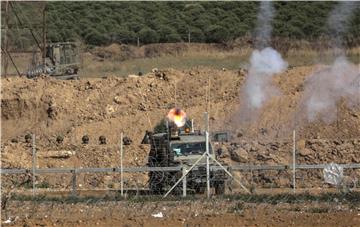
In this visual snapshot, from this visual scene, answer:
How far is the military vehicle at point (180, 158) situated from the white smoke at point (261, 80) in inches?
553

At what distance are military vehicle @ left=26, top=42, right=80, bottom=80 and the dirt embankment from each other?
3111mm

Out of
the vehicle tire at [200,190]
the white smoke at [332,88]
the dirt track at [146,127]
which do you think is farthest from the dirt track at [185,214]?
the white smoke at [332,88]

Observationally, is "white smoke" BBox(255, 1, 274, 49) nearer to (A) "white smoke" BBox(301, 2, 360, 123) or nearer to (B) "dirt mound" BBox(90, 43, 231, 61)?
(B) "dirt mound" BBox(90, 43, 231, 61)

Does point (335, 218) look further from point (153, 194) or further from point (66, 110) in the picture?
point (66, 110)

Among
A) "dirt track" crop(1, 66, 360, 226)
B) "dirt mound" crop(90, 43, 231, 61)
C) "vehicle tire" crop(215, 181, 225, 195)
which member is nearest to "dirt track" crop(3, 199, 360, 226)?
"dirt track" crop(1, 66, 360, 226)

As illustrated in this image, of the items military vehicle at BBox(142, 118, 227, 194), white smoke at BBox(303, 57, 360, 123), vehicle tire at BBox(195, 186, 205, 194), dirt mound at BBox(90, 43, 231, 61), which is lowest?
vehicle tire at BBox(195, 186, 205, 194)

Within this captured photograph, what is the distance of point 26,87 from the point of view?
44125 mm

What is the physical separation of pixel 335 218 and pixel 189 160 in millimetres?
8278

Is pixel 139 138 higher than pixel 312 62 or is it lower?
lower

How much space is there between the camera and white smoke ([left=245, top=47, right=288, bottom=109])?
40.9 metres

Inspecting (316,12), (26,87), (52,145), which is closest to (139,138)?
(52,145)

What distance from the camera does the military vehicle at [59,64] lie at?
156ft

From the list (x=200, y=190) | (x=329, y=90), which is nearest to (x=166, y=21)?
(x=329, y=90)

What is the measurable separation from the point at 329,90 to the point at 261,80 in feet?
11.5
